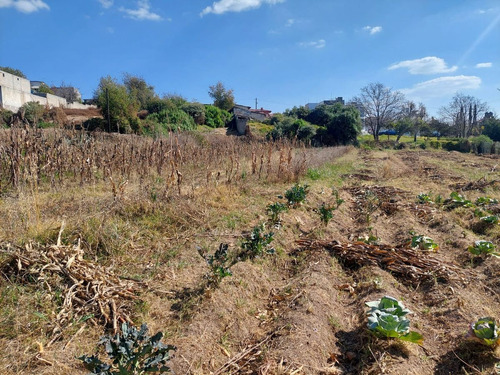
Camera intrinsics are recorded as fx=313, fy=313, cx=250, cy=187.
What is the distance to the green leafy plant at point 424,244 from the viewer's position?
4336 millimetres

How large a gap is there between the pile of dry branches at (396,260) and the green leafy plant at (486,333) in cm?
116

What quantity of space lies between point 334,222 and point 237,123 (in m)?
23.9

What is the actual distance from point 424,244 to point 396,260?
0.67 m

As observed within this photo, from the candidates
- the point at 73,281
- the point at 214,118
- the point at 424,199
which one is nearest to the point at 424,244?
the point at 424,199

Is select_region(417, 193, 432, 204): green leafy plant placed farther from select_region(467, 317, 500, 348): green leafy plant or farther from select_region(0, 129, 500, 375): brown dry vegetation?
select_region(467, 317, 500, 348): green leafy plant

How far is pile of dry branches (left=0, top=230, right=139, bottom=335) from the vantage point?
256cm

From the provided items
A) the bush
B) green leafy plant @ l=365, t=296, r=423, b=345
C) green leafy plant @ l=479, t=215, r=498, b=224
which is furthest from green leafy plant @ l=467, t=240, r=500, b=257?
the bush

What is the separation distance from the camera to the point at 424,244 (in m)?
4.37

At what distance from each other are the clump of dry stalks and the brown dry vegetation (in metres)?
0.01

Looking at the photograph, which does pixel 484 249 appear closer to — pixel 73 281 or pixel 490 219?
pixel 490 219

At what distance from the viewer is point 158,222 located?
4.50 meters

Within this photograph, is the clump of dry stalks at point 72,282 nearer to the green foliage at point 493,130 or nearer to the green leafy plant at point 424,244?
the green leafy plant at point 424,244

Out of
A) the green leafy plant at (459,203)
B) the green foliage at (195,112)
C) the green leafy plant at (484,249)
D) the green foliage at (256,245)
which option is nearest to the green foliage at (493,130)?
the green foliage at (195,112)

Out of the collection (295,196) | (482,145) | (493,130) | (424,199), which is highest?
(493,130)
